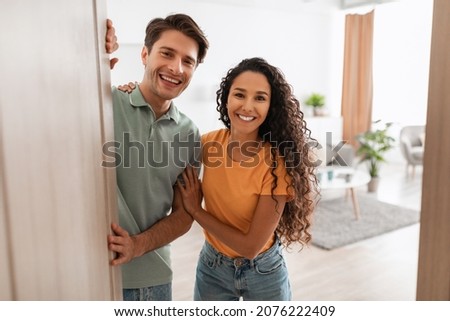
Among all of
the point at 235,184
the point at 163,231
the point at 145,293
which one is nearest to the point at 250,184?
the point at 235,184

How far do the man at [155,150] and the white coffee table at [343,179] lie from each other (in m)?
2.87

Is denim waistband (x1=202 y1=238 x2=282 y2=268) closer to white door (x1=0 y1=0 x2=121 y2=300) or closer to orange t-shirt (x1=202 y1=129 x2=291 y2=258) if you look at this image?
orange t-shirt (x1=202 y1=129 x2=291 y2=258)

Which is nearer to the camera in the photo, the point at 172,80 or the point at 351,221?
the point at 172,80

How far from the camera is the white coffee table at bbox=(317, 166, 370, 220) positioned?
13.5 ft

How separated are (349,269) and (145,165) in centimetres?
231

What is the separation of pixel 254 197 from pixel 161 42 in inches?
21.4

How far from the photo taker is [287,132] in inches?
54.2

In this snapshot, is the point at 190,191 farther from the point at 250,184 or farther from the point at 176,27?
the point at 176,27

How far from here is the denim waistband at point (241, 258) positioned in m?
1.38

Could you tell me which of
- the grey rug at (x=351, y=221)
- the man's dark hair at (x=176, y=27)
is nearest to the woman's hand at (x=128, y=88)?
the man's dark hair at (x=176, y=27)

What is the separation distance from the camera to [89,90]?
2.73 feet

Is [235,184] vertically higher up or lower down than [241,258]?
higher up
